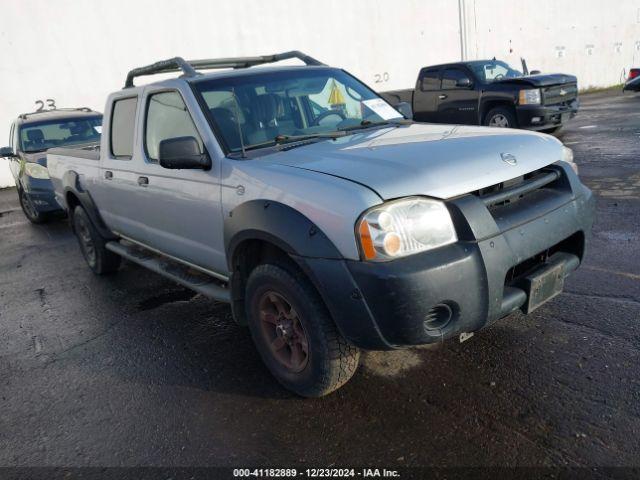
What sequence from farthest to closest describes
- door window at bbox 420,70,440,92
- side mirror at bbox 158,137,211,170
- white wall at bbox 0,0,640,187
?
white wall at bbox 0,0,640,187 → door window at bbox 420,70,440,92 → side mirror at bbox 158,137,211,170

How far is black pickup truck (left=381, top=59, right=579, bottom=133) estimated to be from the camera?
11031 millimetres

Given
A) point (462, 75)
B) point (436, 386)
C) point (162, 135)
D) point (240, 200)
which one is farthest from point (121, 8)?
point (436, 386)

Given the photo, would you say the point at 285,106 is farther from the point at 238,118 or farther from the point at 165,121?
the point at 165,121

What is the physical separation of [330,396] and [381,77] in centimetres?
1839

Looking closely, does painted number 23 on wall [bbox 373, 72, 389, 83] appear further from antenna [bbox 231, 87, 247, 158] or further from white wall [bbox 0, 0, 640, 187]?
antenna [bbox 231, 87, 247, 158]

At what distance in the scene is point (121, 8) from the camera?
47.9ft

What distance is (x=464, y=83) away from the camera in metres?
11.9

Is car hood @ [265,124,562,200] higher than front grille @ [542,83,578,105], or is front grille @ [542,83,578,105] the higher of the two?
car hood @ [265,124,562,200]

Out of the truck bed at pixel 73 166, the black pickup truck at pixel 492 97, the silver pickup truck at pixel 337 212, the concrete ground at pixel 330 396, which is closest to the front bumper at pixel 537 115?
the black pickup truck at pixel 492 97

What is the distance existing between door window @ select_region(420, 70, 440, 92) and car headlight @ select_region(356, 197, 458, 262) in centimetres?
1071

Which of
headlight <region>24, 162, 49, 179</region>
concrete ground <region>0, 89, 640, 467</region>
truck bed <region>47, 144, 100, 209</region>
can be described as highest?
truck bed <region>47, 144, 100, 209</region>

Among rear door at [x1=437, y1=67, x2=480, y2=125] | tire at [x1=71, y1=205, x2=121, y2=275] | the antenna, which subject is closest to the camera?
the antenna

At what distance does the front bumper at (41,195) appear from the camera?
28.4 feet

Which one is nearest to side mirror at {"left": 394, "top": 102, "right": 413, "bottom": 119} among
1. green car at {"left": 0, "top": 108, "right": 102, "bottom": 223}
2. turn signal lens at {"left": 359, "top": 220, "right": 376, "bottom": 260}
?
turn signal lens at {"left": 359, "top": 220, "right": 376, "bottom": 260}
